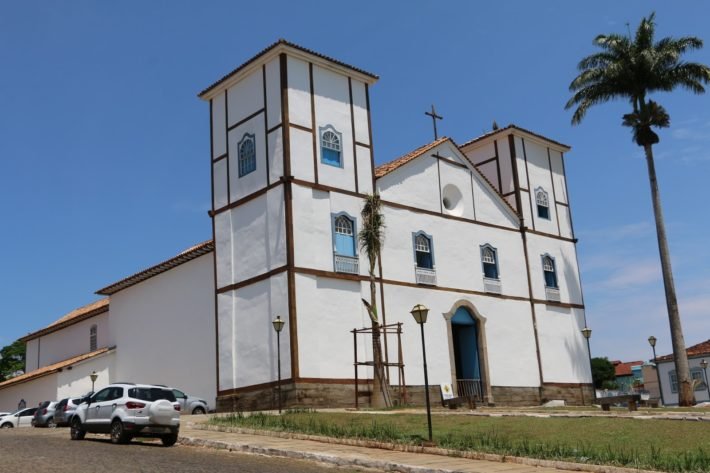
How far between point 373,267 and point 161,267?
1156cm

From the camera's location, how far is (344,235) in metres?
29.0

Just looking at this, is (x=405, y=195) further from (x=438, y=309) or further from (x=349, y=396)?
(x=349, y=396)

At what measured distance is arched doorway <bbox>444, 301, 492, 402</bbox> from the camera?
32.0m

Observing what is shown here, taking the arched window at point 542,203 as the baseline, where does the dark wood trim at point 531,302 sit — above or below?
below

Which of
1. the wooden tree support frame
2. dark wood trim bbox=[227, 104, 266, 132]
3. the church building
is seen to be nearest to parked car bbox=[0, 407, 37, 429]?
the church building

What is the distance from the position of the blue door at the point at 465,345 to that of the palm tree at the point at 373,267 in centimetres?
552

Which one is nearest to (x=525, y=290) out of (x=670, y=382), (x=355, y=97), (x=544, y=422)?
(x=355, y=97)

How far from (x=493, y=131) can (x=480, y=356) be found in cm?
1153

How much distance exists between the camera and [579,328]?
124 feet

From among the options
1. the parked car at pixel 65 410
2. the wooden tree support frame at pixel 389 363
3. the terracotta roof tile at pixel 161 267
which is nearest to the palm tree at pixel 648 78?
the wooden tree support frame at pixel 389 363

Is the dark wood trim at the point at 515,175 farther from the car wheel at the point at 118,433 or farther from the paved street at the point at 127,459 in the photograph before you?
the car wheel at the point at 118,433

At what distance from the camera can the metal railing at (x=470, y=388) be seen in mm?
31625

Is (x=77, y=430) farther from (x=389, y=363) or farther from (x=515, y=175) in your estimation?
(x=515, y=175)

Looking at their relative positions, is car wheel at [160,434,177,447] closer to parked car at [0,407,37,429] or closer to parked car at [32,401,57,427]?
parked car at [32,401,57,427]
